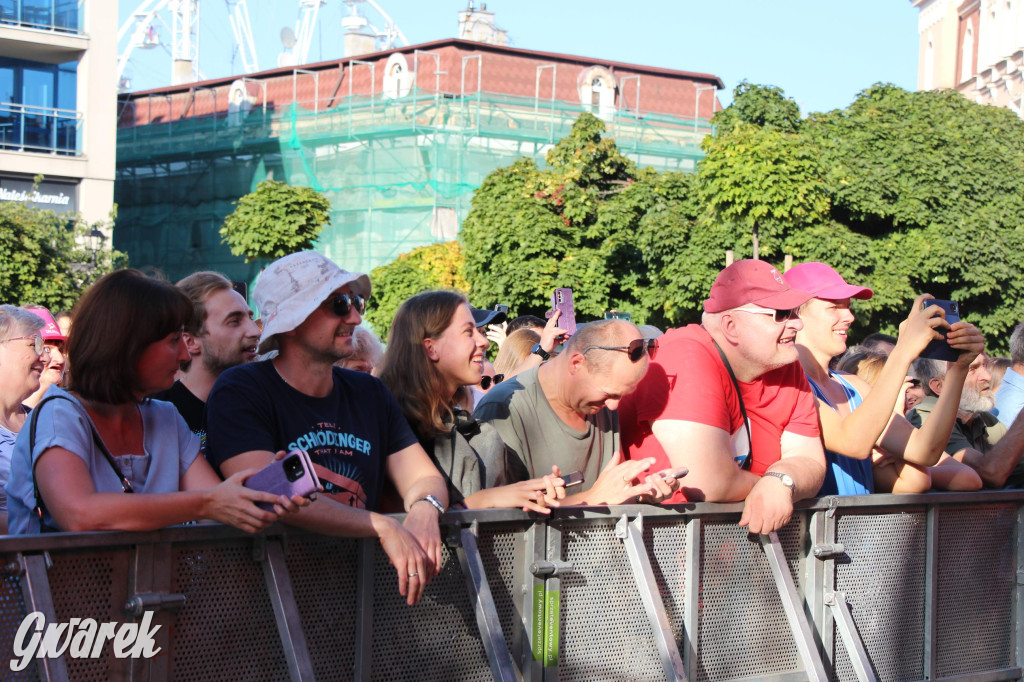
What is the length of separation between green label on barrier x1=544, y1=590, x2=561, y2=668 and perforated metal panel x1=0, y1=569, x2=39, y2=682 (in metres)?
1.59

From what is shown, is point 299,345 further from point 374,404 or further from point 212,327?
point 212,327

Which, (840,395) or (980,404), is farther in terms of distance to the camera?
(980,404)

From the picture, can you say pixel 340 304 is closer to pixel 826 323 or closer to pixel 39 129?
pixel 826 323

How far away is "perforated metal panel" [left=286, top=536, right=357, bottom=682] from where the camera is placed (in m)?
3.31

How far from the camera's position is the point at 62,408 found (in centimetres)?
306

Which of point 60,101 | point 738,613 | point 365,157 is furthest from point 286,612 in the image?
point 365,157

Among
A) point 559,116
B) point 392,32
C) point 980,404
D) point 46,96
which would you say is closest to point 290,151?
point 559,116

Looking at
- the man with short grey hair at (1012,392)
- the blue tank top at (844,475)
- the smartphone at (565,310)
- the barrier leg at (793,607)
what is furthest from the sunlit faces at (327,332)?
the man with short grey hair at (1012,392)

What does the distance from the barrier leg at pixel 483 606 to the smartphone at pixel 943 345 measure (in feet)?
7.40

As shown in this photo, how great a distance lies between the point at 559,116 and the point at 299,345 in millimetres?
42840

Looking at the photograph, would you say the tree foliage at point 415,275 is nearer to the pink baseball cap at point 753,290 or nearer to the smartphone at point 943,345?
the smartphone at point 943,345

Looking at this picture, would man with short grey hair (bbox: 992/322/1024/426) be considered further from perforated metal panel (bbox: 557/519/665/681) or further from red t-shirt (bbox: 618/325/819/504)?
perforated metal panel (bbox: 557/519/665/681)

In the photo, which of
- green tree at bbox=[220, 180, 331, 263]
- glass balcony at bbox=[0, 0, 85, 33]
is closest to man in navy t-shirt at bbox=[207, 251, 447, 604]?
green tree at bbox=[220, 180, 331, 263]

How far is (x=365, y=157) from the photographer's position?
1756 inches
